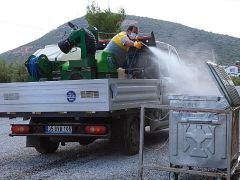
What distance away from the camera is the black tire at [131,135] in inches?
311

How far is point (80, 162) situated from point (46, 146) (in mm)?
1186

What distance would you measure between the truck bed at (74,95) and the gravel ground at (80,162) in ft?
2.99

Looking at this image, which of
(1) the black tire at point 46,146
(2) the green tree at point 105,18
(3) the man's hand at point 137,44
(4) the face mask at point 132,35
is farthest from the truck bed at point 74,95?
(2) the green tree at point 105,18

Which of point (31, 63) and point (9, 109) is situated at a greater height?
point (31, 63)

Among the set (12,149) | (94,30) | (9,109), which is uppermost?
(94,30)

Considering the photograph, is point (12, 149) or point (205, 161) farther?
point (12, 149)

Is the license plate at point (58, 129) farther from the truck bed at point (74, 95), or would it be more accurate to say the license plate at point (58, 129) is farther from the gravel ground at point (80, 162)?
the gravel ground at point (80, 162)

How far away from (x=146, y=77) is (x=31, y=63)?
7.50 feet

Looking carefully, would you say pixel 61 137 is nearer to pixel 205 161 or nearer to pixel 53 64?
pixel 53 64

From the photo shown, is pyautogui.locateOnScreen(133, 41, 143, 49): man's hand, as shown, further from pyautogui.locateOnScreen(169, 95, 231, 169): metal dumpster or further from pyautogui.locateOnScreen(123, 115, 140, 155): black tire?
pyautogui.locateOnScreen(169, 95, 231, 169): metal dumpster

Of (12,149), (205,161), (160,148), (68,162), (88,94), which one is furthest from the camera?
(12,149)

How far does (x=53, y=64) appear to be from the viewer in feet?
30.0

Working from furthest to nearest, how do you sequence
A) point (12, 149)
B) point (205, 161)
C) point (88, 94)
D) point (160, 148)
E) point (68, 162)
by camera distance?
1. point (12, 149)
2. point (160, 148)
3. point (68, 162)
4. point (88, 94)
5. point (205, 161)

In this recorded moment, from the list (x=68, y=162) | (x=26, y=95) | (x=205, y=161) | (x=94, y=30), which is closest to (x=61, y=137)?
(x=68, y=162)
